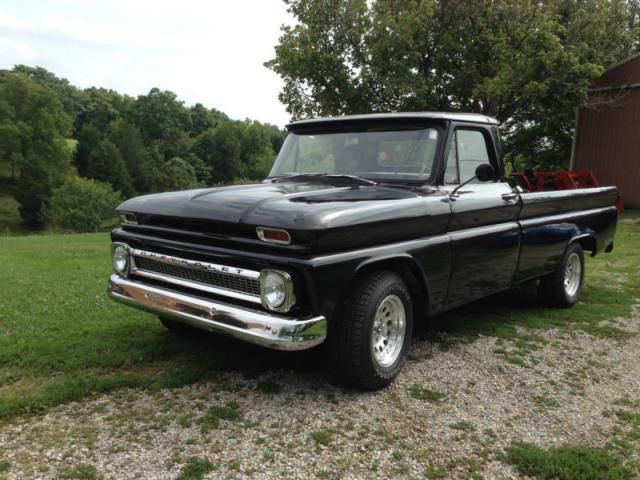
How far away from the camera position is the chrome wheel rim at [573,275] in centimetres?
601

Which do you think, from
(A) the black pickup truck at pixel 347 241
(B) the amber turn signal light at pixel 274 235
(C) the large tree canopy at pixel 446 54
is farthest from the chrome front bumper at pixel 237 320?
(C) the large tree canopy at pixel 446 54

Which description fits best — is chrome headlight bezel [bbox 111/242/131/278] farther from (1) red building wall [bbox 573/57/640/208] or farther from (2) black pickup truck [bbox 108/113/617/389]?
(1) red building wall [bbox 573/57/640/208]

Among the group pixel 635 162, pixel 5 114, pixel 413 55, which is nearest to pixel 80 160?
pixel 5 114

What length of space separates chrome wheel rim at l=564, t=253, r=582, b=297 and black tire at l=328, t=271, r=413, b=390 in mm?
3129

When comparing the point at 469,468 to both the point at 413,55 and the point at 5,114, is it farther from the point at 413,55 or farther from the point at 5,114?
the point at 5,114

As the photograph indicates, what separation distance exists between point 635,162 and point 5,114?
60620 millimetres

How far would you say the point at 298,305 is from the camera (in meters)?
3.11

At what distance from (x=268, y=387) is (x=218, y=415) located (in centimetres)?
51

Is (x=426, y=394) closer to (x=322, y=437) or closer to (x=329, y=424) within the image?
(x=329, y=424)

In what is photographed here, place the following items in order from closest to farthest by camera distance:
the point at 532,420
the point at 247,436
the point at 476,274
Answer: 1. the point at 247,436
2. the point at 532,420
3. the point at 476,274

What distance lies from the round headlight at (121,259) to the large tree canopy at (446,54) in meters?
14.3

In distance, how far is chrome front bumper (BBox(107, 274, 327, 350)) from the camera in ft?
9.91

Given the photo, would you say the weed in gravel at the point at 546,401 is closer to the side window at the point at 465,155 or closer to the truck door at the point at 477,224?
the truck door at the point at 477,224

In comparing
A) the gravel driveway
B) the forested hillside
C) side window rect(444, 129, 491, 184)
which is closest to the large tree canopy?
side window rect(444, 129, 491, 184)
